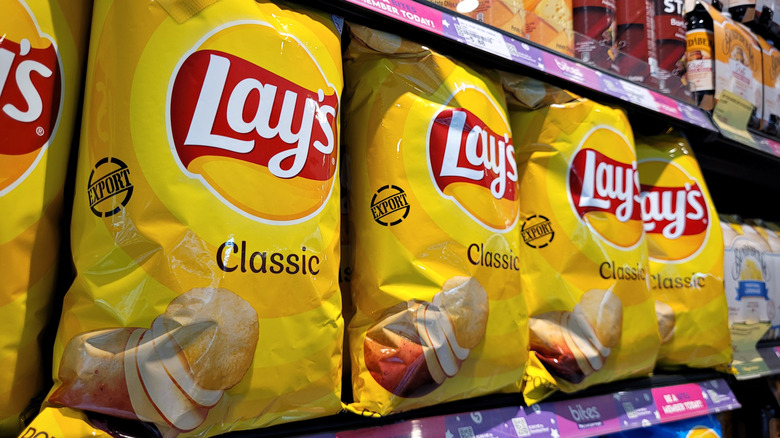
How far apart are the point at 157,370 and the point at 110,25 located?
0.44m

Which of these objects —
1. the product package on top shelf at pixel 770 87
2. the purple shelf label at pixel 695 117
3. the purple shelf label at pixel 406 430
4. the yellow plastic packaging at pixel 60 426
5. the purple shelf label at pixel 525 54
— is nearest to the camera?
the yellow plastic packaging at pixel 60 426

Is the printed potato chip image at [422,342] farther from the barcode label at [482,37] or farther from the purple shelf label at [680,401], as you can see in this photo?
the purple shelf label at [680,401]

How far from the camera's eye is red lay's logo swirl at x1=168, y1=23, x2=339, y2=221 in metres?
0.68

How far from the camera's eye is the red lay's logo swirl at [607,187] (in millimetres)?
1164

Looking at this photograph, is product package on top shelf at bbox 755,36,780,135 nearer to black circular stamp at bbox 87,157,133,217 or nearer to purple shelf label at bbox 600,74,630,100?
purple shelf label at bbox 600,74,630,100

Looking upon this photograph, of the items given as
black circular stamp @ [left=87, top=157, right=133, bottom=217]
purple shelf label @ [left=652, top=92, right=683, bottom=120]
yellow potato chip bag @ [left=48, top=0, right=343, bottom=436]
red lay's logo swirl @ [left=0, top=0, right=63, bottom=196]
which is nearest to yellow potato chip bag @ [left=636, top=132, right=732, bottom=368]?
purple shelf label @ [left=652, top=92, right=683, bottom=120]

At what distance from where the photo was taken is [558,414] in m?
1.03

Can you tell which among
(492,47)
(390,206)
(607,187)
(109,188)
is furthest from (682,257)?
(109,188)

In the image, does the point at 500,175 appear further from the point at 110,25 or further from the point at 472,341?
the point at 110,25

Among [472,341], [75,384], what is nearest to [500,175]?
[472,341]

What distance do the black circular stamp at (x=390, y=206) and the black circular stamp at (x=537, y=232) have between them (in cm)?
36

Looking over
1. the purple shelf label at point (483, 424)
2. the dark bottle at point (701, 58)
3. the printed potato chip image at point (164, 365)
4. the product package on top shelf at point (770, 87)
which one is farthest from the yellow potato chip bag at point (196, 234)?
the product package on top shelf at point (770, 87)

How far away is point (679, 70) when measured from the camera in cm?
150

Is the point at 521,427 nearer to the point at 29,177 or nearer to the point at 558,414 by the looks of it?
the point at 558,414
